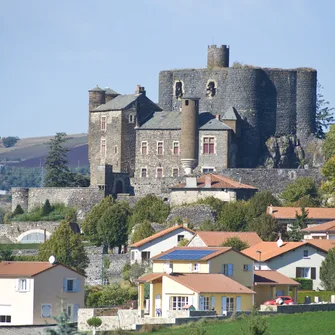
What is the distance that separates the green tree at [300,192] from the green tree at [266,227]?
6.22 metres

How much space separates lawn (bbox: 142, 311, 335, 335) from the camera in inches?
1954

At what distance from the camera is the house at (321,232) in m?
75.1

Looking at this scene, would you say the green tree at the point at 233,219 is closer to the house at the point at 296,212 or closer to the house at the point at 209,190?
the house at the point at 296,212

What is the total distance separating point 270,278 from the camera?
62.2 m

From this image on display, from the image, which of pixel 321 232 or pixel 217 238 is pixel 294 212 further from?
pixel 217 238

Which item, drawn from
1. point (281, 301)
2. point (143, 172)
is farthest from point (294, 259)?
point (143, 172)

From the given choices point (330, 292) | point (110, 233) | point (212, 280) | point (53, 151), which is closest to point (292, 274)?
point (330, 292)

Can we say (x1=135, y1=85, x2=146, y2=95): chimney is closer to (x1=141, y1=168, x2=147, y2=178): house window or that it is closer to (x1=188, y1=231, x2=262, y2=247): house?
(x1=141, y1=168, x2=147, y2=178): house window

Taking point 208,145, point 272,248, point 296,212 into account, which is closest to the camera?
point 272,248

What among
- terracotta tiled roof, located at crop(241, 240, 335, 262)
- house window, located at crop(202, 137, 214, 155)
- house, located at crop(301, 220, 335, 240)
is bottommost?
Result: terracotta tiled roof, located at crop(241, 240, 335, 262)

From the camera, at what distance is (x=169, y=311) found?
180 feet

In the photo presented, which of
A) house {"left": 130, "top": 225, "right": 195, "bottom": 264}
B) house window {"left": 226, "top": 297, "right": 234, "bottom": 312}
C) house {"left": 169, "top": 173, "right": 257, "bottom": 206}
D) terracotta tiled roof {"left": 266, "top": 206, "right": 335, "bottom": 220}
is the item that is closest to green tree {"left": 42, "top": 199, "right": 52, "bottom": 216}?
house {"left": 169, "top": 173, "right": 257, "bottom": 206}

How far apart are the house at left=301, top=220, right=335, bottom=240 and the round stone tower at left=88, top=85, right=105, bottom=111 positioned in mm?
18618

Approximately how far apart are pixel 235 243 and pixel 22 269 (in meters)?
12.4
